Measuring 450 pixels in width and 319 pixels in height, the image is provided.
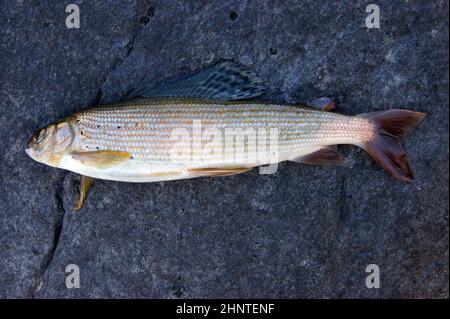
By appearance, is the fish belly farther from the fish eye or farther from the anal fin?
the fish eye

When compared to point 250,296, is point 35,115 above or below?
above

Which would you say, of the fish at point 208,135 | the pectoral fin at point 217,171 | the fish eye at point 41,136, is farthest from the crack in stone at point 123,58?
the pectoral fin at point 217,171

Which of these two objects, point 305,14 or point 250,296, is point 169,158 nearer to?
point 250,296

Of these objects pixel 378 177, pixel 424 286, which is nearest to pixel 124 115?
pixel 378 177

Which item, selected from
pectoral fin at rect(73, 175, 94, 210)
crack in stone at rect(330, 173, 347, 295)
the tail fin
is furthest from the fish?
crack in stone at rect(330, 173, 347, 295)

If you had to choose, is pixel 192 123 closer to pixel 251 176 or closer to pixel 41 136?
pixel 251 176

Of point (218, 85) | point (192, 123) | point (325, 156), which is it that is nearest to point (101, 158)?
point (192, 123)

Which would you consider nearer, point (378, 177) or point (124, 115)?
point (124, 115)

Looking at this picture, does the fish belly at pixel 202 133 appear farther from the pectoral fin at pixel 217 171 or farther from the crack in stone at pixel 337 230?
the crack in stone at pixel 337 230
